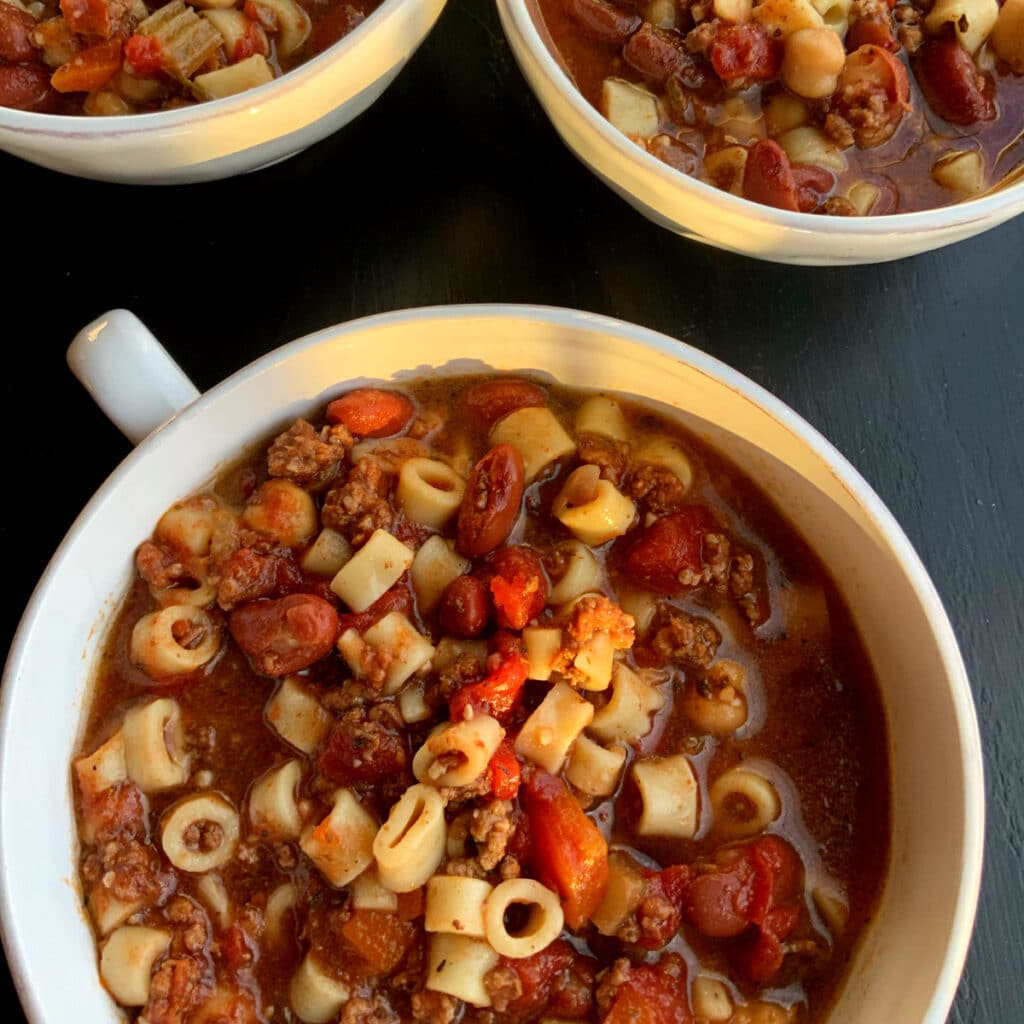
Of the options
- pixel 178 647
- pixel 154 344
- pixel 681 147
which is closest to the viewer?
pixel 154 344

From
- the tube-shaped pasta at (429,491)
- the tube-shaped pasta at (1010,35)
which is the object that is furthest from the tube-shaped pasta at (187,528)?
the tube-shaped pasta at (1010,35)

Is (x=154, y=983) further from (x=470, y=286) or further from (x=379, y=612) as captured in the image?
(x=470, y=286)

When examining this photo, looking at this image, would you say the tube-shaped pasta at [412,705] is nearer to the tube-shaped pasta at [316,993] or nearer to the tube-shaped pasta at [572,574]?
the tube-shaped pasta at [572,574]

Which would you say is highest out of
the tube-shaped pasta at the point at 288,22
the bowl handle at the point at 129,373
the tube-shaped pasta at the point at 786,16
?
the tube-shaped pasta at the point at 288,22

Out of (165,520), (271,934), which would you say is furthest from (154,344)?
(271,934)

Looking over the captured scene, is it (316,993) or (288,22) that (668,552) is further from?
(288,22)

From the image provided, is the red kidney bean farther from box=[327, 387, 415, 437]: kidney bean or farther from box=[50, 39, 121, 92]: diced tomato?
box=[50, 39, 121, 92]: diced tomato
